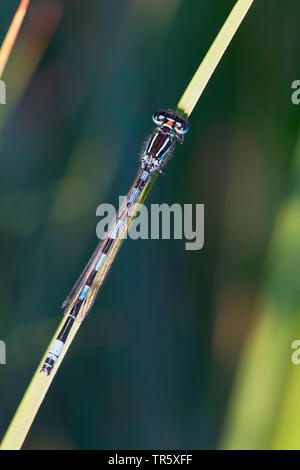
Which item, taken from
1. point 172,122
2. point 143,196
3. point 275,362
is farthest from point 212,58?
point 275,362

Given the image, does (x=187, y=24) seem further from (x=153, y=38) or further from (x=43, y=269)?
(x=43, y=269)

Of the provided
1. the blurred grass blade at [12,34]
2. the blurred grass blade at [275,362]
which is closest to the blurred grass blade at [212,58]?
the blurred grass blade at [275,362]

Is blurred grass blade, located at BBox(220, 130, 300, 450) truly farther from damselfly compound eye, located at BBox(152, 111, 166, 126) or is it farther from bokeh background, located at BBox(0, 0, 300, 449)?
damselfly compound eye, located at BBox(152, 111, 166, 126)

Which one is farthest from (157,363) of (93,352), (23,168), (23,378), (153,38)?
(153,38)

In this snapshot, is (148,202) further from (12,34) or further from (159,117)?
(12,34)

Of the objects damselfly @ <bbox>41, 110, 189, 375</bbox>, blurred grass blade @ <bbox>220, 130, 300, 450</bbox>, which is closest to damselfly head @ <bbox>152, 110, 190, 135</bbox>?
damselfly @ <bbox>41, 110, 189, 375</bbox>
